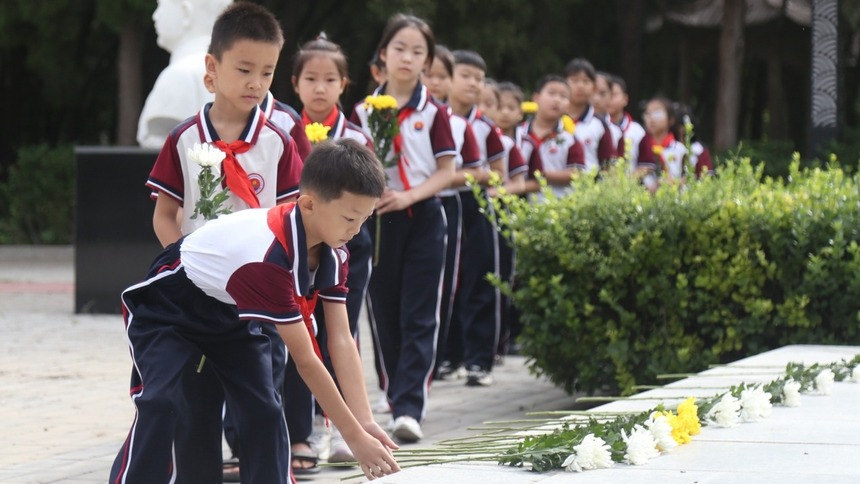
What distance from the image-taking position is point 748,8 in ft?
79.5

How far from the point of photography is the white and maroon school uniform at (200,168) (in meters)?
4.96

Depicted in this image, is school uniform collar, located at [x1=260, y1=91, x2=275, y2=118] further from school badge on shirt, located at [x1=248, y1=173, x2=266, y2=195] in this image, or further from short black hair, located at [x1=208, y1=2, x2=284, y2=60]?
short black hair, located at [x1=208, y1=2, x2=284, y2=60]

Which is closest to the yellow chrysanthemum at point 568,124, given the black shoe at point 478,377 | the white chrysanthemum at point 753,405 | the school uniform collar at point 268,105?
the black shoe at point 478,377

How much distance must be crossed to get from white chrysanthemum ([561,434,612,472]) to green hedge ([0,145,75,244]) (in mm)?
18432

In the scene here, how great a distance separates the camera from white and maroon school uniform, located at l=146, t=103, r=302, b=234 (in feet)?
16.3

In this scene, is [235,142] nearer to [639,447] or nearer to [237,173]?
[237,173]

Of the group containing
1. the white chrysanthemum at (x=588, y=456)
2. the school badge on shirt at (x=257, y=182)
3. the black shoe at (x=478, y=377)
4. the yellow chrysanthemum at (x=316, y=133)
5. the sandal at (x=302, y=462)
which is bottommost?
the black shoe at (x=478, y=377)

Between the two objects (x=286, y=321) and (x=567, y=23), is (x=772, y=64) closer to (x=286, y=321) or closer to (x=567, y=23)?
(x=567, y=23)

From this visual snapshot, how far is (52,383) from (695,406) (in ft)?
15.5

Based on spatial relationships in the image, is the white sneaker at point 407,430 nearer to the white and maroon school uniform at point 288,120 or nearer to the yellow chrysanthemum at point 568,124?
the white and maroon school uniform at point 288,120

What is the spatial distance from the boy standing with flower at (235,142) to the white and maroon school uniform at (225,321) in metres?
0.44

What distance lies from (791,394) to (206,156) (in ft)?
8.43

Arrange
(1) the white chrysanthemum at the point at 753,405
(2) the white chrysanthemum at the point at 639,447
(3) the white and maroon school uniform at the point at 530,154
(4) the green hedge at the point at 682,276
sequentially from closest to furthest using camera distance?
(2) the white chrysanthemum at the point at 639,447
(1) the white chrysanthemum at the point at 753,405
(4) the green hedge at the point at 682,276
(3) the white and maroon school uniform at the point at 530,154

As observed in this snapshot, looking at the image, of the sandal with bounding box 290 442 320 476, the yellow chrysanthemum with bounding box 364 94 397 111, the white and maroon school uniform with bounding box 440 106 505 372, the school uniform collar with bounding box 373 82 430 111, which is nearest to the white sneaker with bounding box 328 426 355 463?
the sandal with bounding box 290 442 320 476
